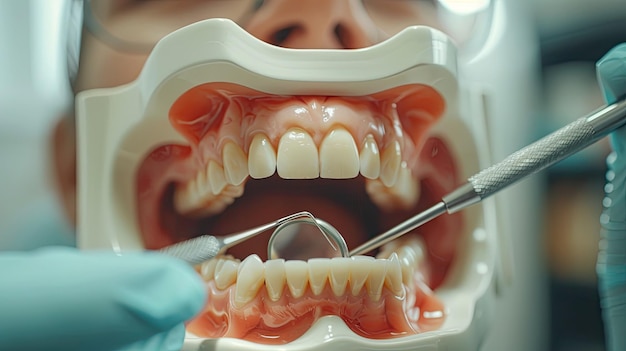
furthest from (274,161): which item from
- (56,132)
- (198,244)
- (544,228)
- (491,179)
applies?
(544,228)

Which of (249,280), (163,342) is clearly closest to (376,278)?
(249,280)

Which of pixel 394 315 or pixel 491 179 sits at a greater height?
pixel 491 179

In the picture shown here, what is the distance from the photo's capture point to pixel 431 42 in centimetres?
72

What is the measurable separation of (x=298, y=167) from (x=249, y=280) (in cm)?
12

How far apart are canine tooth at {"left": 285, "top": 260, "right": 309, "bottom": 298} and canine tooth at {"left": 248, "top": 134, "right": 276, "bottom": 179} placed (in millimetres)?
94

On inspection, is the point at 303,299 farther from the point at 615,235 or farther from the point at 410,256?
the point at 615,235

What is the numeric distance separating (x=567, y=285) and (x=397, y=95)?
0.49 meters

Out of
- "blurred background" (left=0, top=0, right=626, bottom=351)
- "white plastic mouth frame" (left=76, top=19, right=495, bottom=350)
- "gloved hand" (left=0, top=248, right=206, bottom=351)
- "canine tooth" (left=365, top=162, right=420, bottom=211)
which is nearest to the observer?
"gloved hand" (left=0, top=248, right=206, bottom=351)

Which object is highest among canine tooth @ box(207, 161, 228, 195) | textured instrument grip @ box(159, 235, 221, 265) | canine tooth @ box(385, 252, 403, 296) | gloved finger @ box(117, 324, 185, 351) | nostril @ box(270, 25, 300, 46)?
nostril @ box(270, 25, 300, 46)

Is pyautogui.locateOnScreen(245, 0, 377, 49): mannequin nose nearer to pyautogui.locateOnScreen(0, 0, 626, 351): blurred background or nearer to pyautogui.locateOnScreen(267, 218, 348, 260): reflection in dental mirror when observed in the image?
pyautogui.locateOnScreen(267, 218, 348, 260): reflection in dental mirror

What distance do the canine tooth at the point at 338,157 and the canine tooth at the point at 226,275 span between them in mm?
128

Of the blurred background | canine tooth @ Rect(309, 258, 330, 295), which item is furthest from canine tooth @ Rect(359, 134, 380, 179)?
the blurred background

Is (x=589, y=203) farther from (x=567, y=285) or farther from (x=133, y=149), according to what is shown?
(x=133, y=149)

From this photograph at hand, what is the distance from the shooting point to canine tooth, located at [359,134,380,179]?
75cm
